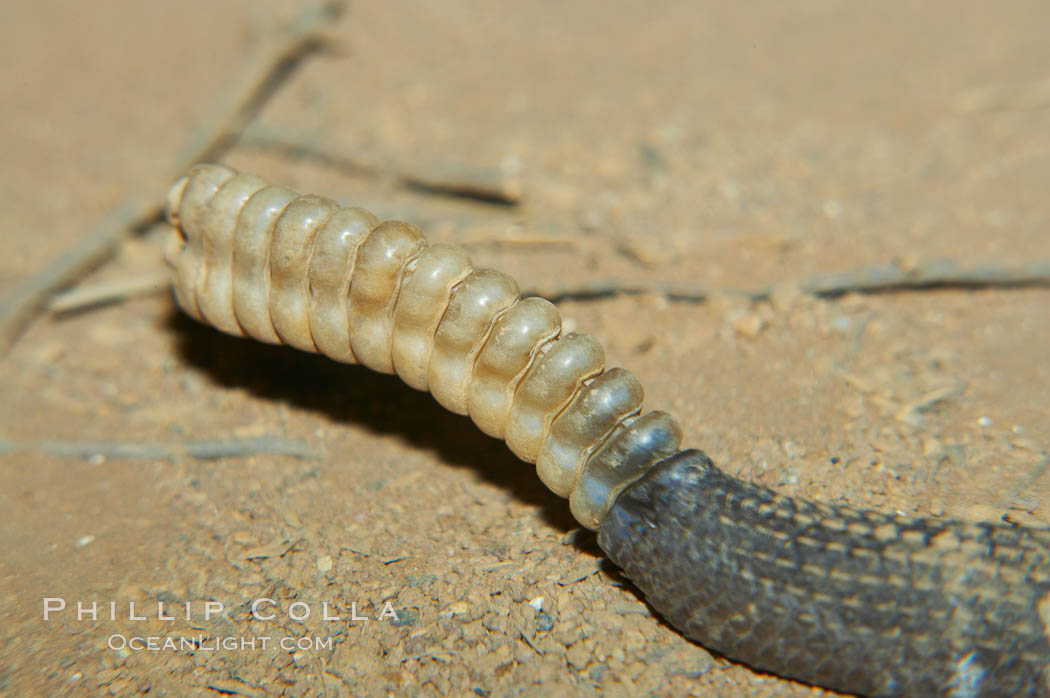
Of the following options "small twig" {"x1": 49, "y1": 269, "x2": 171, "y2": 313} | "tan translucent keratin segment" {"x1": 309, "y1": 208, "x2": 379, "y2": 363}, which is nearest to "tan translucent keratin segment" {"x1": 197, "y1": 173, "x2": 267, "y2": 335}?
"tan translucent keratin segment" {"x1": 309, "y1": 208, "x2": 379, "y2": 363}

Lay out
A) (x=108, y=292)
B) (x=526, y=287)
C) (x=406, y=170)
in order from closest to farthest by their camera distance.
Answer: (x=526, y=287), (x=108, y=292), (x=406, y=170)

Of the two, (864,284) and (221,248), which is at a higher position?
(864,284)

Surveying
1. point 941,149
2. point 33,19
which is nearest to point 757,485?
point 941,149

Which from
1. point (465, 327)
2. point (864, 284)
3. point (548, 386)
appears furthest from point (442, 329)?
point (864, 284)

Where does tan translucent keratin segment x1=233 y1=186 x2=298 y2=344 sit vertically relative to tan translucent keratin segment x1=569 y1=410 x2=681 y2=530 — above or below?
below

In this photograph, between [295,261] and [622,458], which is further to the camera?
[295,261]

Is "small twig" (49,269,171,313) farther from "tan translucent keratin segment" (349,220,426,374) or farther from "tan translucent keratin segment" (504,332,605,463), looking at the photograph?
"tan translucent keratin segment" (504,332,605,463)

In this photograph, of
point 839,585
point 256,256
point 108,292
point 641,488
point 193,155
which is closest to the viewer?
point 839,585

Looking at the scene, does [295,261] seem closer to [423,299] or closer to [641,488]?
[423,299]
